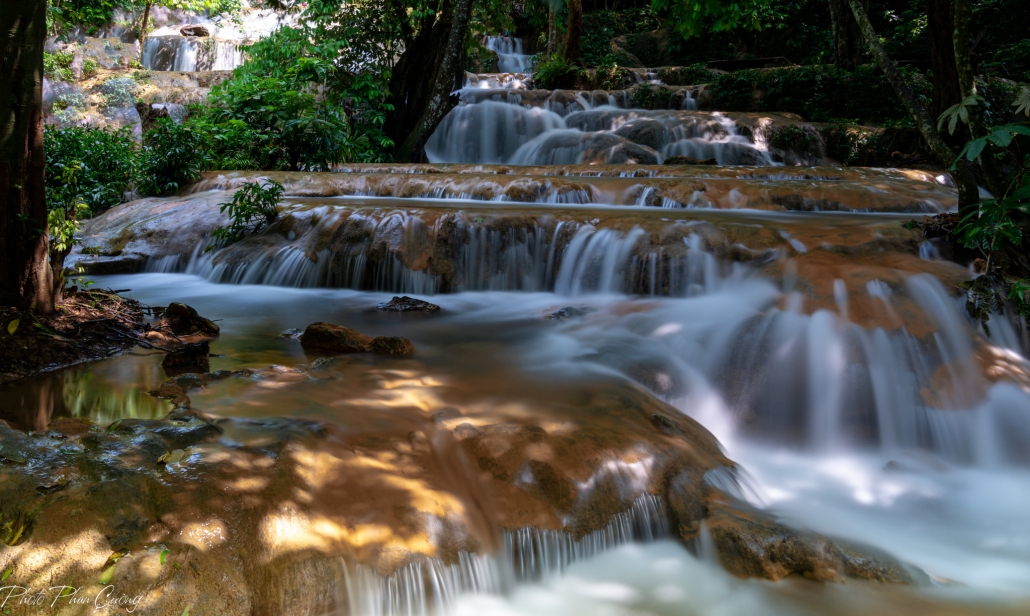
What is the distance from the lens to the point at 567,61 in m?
17.9

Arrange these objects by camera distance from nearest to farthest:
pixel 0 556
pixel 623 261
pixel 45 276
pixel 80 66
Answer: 1. pixel 0 556
2. pixel 45 276
3. pixel 623 261
4. pixel 80 66

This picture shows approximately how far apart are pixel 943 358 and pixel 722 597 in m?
2.57

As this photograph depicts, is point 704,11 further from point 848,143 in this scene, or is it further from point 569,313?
point 569,313

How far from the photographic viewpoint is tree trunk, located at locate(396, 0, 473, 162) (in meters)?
13.6

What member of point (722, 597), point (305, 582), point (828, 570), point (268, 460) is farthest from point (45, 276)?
point (828, 570)

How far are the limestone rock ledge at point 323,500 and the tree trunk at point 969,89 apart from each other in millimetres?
3331

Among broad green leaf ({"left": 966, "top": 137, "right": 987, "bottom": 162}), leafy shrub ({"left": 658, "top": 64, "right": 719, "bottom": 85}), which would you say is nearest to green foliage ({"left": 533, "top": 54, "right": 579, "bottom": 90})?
leafy shrub ({"left": 658, "top": 64, "right": 719, "bottom": 85})

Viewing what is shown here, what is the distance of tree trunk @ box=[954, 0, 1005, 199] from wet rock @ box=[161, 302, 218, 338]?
5.57 meters

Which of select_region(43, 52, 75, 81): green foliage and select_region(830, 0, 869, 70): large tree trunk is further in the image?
select_region(43, 52, 75, 81): green foliage

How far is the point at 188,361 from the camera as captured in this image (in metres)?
3.58

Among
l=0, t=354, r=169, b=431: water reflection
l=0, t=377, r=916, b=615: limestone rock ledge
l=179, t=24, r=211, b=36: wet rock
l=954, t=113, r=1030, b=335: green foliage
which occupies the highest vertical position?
l=179, t=24, r=211, b=36: wet rock

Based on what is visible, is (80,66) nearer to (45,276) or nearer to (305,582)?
(45,276)

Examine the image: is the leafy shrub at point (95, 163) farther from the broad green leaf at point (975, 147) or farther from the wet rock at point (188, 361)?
the broad green leaf at point (975, 147)

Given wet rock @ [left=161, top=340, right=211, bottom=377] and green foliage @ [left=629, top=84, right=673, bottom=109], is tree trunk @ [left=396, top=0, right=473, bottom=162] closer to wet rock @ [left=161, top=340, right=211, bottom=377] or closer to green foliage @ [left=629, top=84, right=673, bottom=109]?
green foliage @ [left=629, top=84, right=673, bottom=109]
